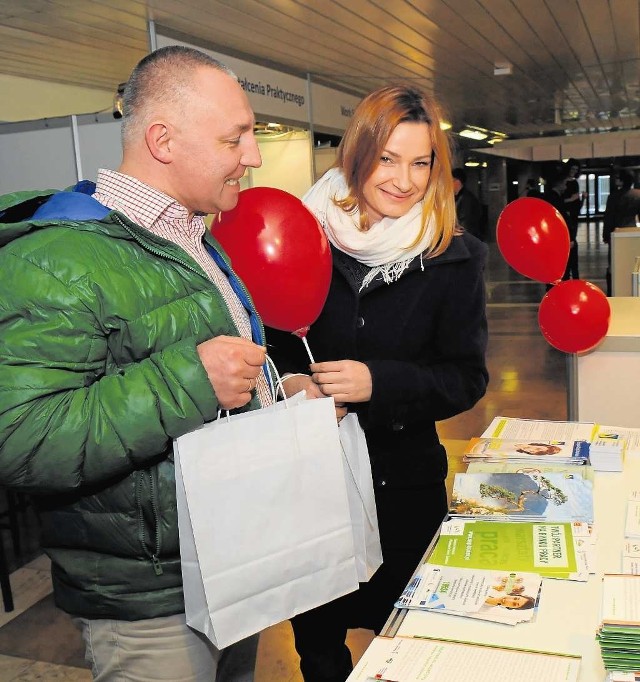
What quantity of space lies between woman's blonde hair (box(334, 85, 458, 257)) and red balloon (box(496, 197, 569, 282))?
1.39 meters

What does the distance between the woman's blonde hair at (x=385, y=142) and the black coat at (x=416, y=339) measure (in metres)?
0.07

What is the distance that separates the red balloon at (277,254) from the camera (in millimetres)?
1571

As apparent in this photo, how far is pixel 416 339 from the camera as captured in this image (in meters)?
1.79

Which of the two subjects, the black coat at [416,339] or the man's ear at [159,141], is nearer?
the man's ear at [159,141]

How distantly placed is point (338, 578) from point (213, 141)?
81 centimetres

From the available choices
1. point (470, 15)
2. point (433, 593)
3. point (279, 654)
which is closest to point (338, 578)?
point (433, 593)

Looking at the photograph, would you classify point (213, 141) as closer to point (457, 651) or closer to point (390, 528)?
point (457, 651)

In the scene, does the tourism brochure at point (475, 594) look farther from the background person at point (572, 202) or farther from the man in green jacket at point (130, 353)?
the background person at point (572, 202)

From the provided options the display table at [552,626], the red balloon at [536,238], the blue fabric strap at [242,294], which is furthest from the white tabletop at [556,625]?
the red balloon at [536,238]

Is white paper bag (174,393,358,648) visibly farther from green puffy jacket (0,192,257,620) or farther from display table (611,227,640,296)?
display table (611,227,640,296)

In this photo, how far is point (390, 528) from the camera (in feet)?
6.07

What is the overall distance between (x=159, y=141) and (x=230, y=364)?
1.34ft

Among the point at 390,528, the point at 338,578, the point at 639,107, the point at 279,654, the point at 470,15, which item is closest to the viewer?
the point at 338,578

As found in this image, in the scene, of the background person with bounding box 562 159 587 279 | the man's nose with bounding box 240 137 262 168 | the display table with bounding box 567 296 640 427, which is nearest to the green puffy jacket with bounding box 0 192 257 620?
the man's nose with bounding box 240 137 262 168
